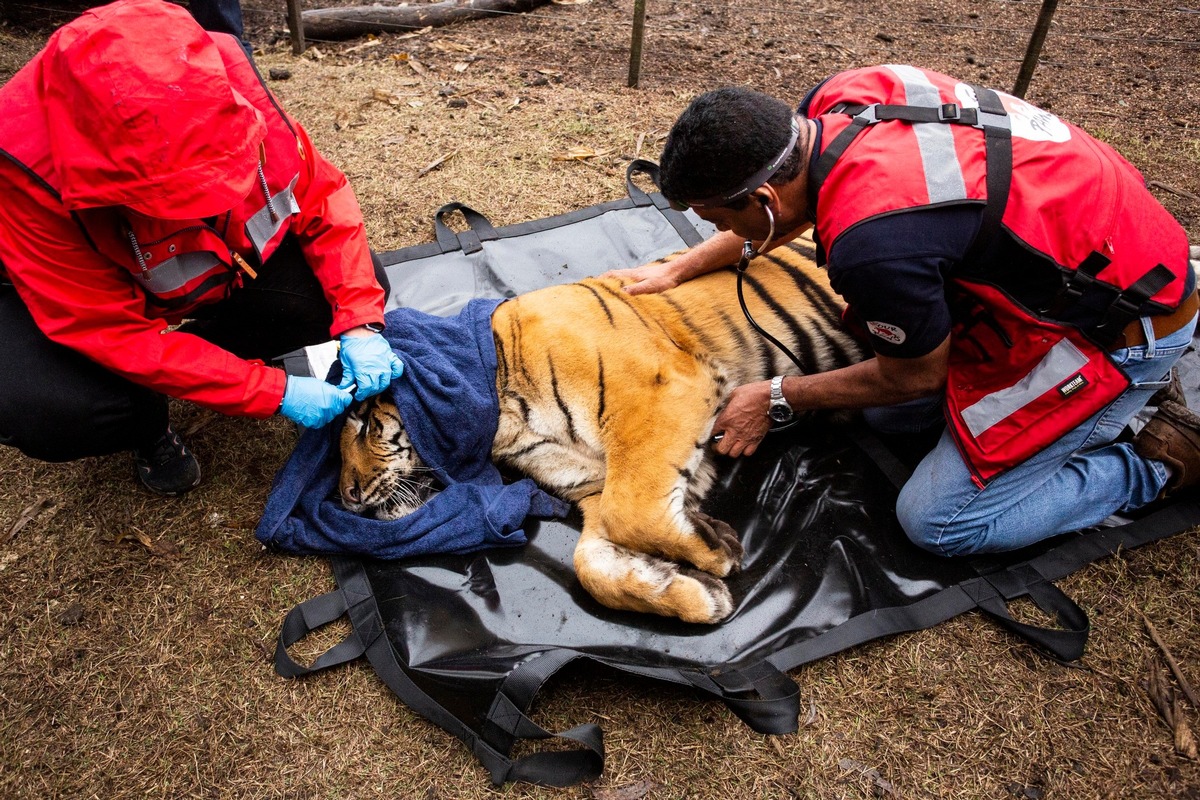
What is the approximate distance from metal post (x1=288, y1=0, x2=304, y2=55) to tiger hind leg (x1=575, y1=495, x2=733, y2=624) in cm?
624

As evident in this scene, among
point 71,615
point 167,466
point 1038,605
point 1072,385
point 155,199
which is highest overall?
point 155,199

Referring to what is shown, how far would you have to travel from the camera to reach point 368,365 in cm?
309

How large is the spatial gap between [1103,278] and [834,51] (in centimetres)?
551

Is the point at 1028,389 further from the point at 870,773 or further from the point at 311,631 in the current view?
the point at 311,631

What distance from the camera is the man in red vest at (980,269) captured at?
7.23 feet

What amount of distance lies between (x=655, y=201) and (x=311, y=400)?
268 centimetres

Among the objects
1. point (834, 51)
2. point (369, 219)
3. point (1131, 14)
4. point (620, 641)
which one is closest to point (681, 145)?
point (620, 641)

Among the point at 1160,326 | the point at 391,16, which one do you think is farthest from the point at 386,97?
the point at 1160,326

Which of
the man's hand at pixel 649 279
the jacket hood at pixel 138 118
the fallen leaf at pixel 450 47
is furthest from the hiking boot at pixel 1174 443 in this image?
the fallen leaf at pixel 450 47

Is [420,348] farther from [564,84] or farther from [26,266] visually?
[564,84]

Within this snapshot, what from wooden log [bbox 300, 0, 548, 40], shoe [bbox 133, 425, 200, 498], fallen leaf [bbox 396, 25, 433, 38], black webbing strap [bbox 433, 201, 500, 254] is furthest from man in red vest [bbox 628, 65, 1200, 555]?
wooden log [bbox 300, 0, 548, 40]

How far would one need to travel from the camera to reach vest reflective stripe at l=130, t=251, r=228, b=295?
2.67m

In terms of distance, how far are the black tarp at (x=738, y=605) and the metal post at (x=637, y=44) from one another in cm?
406

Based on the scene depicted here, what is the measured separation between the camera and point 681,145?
225cm
